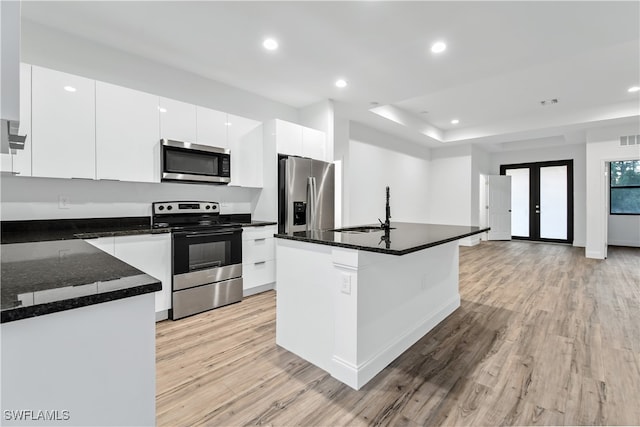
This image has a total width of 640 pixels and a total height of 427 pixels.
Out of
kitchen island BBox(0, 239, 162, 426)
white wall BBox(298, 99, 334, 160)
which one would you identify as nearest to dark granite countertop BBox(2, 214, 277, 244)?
kitchen island BBox(0, 239, 162, 426)

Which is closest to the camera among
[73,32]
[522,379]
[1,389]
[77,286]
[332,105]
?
[1,389]

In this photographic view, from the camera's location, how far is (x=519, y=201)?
9.05m

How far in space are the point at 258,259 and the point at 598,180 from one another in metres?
7.23

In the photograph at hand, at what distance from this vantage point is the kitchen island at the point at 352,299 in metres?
1.89

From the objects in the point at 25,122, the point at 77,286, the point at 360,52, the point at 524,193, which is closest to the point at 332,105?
the point at 360,52

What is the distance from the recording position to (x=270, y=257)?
3846mm

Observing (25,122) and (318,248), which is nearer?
(318,248)

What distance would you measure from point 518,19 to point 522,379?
9.41 ft

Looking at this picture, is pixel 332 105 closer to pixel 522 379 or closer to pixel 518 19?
pixel 518 19

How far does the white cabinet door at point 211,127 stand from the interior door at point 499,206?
7952 millimetres

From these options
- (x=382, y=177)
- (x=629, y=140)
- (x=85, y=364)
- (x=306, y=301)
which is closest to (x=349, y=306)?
(x=306, y=301)

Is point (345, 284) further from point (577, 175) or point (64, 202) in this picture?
point (577, 175)

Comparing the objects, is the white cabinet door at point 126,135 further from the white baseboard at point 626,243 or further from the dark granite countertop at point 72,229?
the white baseboard at point 626,243

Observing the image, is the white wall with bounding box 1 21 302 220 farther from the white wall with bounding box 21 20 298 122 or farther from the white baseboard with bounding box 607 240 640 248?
the white baseboard with bounding box 607 240 640 248
